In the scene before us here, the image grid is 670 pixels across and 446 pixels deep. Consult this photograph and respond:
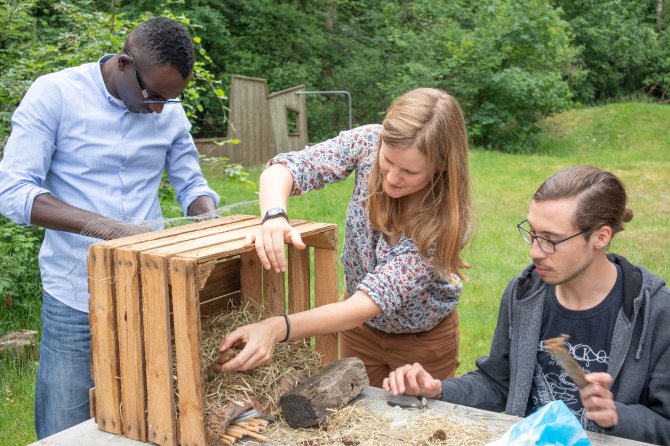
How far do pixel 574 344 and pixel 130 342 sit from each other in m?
1.32

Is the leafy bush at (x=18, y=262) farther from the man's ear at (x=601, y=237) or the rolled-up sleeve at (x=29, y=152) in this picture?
the man's ear at (x=601, y=237)

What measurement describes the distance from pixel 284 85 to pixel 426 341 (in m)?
13.9

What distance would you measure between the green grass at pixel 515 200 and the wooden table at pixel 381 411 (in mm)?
579

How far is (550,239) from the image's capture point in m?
2.37

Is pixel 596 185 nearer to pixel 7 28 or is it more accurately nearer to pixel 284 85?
pixel 7 28

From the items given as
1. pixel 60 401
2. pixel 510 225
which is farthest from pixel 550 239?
pixel 510 225

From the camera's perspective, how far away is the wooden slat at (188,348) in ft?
6.84

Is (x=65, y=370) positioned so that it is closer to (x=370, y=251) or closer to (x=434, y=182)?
(x=370, y=251)

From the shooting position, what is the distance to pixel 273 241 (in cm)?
225

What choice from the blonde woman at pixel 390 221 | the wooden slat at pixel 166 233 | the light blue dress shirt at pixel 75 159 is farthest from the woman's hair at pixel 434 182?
the light blue dress shirt at pixel 75 159

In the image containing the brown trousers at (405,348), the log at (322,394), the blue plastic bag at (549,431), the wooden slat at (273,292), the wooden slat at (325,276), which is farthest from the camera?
the brown trousers at (405,348)

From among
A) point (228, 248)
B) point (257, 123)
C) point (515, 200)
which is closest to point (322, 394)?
point (228, 248)

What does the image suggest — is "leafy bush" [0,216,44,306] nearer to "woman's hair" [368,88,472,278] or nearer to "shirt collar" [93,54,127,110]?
"shirt collar" [93,54,127,110]

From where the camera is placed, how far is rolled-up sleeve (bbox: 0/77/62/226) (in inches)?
96.9
